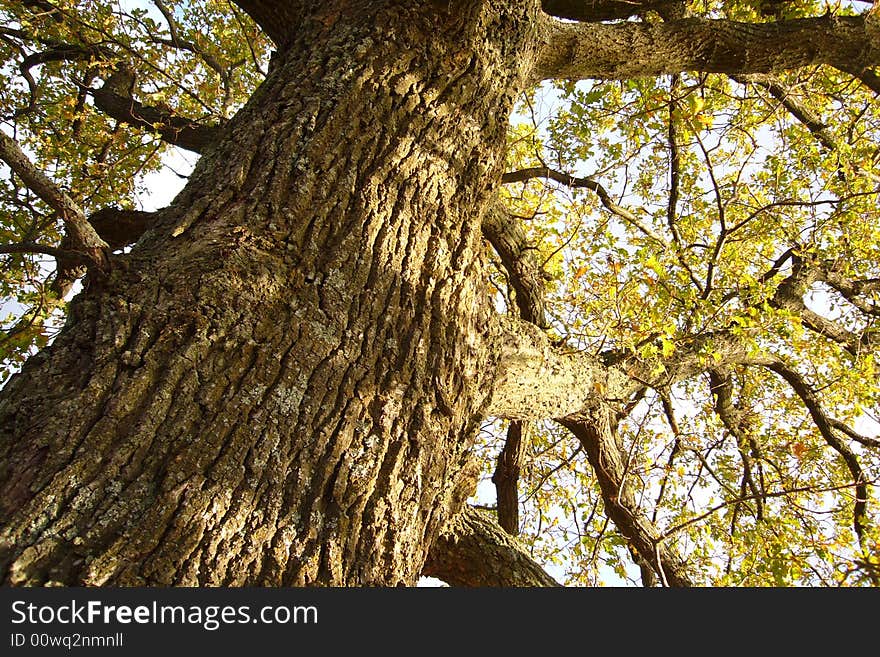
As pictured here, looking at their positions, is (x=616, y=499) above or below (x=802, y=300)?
below

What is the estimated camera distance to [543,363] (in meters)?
3.09

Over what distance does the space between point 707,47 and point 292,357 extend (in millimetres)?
3674

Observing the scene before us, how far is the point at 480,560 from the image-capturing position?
2.89 m

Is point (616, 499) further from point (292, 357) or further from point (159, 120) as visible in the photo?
point (159, 120)

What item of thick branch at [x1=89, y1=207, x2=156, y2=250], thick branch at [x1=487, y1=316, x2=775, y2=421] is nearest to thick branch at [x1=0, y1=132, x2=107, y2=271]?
thick branch at [x1=89, y1=207, x2=156, y2=250]

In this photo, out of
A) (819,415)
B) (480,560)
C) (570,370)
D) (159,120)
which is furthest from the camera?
(819,415)

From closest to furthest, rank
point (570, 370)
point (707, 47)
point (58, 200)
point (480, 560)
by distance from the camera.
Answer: point (58, 200), point (480, 560), point (570, 370), point (707, 47)

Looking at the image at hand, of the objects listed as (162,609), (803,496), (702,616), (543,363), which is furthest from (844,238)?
(162,609)

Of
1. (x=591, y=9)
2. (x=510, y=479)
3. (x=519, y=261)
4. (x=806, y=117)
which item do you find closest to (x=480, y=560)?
(x=510, y=479)

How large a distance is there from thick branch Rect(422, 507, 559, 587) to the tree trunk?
2.01ft

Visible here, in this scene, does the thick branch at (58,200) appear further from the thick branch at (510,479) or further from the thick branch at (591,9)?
the thick branch at (591,9)

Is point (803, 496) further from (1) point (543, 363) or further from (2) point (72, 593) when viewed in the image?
(2) point (72, 593)

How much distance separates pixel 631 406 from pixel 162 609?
4119 millimetres

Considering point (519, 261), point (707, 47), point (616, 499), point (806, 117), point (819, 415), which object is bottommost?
point (616, 499)
